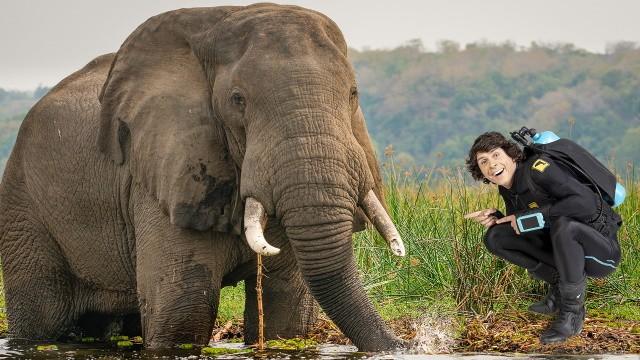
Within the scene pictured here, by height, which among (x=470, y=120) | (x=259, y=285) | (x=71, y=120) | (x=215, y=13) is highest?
(x=215, y=13)

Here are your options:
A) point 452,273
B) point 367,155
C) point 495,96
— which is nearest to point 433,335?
point 452,273

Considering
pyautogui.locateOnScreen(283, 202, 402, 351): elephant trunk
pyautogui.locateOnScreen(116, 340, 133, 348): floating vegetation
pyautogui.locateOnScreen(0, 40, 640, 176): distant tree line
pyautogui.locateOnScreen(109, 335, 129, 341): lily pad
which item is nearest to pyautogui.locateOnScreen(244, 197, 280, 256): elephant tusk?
pyautogui.locateOnScreen(283, 202, 402, 351): elephant trunk

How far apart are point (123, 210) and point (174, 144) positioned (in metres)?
0.96

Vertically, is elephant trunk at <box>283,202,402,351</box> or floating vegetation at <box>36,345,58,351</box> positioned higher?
elephant trunk at <box>283,202,402,351</box>

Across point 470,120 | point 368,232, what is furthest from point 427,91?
point 368,232

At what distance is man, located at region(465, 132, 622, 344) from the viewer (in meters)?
7.59

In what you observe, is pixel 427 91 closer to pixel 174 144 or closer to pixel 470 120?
pixel 470 120

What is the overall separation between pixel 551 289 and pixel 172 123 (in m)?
2.65

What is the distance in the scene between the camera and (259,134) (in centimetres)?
734

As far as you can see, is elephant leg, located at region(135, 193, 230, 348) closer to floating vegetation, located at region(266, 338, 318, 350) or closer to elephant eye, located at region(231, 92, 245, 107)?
floating vegetation, located at region(266, 338, 318, 350)

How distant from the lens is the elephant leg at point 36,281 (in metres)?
9.57

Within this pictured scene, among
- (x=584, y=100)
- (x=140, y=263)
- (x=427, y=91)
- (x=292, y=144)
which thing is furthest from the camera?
(x=427, y=91)

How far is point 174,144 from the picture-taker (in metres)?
7.88

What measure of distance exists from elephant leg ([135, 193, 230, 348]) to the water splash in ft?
4.29
